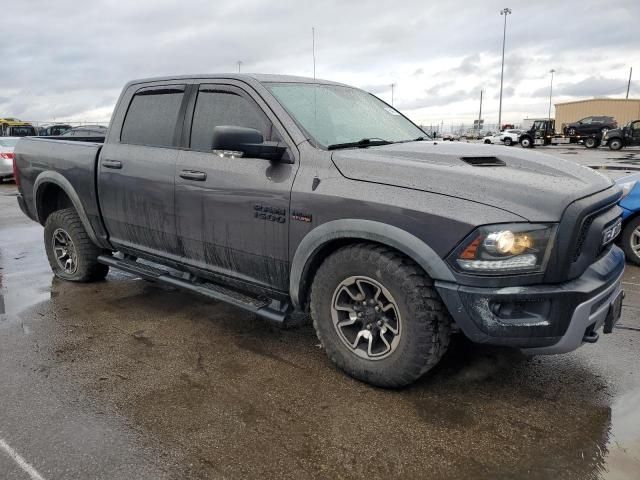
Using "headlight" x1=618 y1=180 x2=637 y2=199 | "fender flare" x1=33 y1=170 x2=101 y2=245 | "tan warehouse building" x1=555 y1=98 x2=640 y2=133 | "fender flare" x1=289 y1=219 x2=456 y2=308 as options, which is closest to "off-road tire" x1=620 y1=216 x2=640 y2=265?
"headlight" x1=618 y1=180 x2=637 y2=199

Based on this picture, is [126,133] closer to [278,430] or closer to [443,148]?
[443,148]

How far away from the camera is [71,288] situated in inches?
208

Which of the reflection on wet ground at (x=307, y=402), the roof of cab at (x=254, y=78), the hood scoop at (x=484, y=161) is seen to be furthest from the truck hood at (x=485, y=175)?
the reflection on wet ground at (x=307, y=402)

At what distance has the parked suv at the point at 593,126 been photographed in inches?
1388

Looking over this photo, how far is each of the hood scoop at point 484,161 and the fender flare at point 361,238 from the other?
65 centimetres

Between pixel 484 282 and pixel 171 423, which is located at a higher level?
pixel 484 282

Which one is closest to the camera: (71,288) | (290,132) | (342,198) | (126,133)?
(342,198)

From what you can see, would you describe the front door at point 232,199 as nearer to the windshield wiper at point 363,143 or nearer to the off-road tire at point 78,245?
the windshield wiper at point 363,143

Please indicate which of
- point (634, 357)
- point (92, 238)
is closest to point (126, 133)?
point (92, 238)

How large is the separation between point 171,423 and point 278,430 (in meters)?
0.58

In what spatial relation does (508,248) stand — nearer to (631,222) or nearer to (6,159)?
(631,222)

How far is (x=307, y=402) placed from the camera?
3.05 m

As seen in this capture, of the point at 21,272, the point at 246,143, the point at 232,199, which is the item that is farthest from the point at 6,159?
the point at 246,143

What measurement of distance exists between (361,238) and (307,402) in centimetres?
98
